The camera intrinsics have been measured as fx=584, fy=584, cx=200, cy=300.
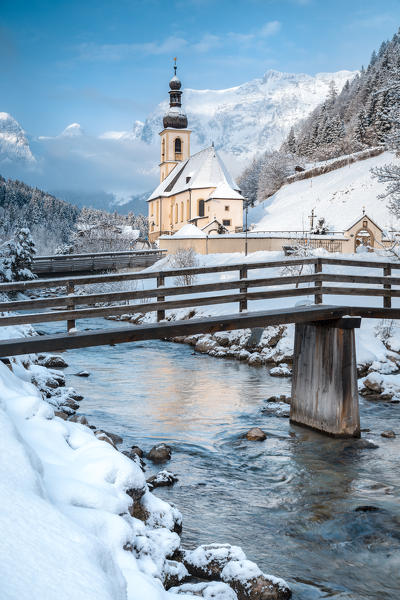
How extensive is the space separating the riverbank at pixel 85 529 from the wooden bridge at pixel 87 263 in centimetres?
2847

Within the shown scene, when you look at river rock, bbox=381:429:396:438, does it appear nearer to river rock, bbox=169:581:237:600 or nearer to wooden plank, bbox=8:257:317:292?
wooden plank, bbox=8:257:317:292

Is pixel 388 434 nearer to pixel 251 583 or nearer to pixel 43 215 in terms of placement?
pixel 251 583

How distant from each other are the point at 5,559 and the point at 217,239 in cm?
4922

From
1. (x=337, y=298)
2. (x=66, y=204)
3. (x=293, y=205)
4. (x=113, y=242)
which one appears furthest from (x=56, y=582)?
(x=66, y=204)

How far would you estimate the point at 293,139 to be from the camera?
107062mm

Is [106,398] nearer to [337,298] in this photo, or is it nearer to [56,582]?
[56,582]

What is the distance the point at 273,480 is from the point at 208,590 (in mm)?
4270

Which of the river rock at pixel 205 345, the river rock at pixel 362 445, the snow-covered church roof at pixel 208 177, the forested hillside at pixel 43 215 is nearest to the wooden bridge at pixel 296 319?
the river rock at pixel 362 445

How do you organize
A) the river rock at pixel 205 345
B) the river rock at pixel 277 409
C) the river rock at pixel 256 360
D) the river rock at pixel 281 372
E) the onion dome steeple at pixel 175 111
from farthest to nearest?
the onion dome steeple at pixel 175 111, the river rock at pixel 205 345, the river rock at pixel 256 360, the river rock at pixel 281 372, the river rock at pixel 277 409

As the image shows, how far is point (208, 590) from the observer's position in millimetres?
4887

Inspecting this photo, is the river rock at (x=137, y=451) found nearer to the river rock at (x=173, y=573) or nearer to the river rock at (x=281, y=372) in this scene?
the river rock at (x=173, y=573)

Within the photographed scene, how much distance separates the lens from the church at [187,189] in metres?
69.7

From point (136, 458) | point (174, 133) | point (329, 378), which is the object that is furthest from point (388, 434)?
point (174, 133)

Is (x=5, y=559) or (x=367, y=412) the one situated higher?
(x=5, y=559)
